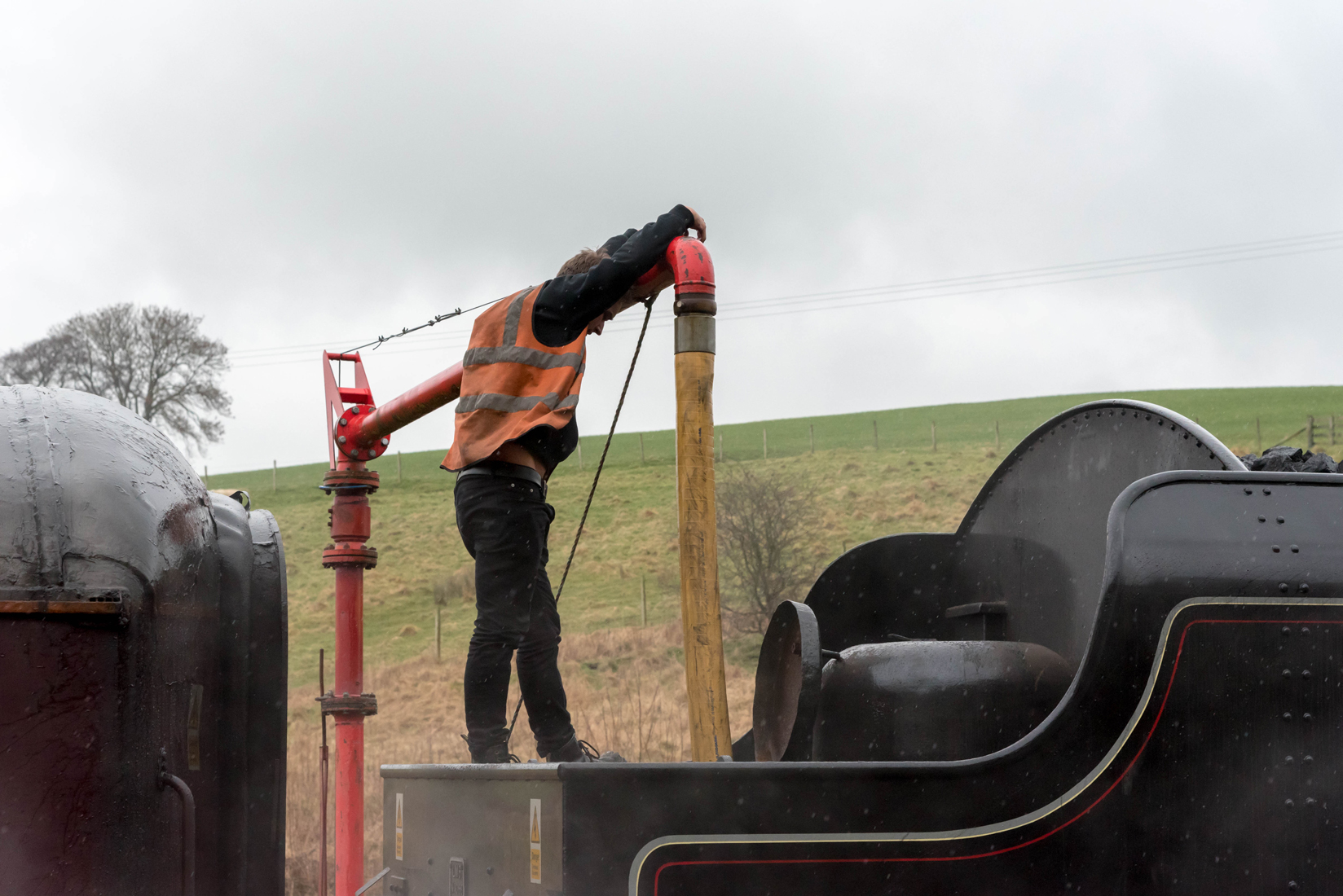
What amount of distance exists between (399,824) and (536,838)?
1079 millimetres

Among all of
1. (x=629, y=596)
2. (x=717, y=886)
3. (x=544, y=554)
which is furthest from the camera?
(x=629, y=596)

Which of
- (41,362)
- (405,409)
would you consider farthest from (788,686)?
(41,362)

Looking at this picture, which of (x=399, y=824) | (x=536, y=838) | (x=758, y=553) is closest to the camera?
(x=536, y=838)

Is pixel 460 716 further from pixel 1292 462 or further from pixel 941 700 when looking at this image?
pixel 1292 462

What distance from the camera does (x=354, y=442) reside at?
20.7 ft

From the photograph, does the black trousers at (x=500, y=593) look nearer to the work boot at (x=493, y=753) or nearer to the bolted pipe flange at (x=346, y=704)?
the work boot at (x=493, y=753)

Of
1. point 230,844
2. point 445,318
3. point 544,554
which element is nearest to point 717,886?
point 230,844

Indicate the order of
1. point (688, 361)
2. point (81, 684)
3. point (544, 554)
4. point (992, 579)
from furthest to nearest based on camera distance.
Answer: point (992, 579) → point (544, 554) → point (688, 361) → point (81, 684)

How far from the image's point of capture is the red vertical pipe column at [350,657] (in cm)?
601

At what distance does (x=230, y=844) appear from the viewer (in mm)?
2492

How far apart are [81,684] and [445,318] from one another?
371 cm

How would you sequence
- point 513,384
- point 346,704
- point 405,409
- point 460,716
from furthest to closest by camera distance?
point 460,716, point 346,704, point 405,409, point 513,384

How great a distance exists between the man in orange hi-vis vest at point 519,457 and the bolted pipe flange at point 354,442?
8.80 ft

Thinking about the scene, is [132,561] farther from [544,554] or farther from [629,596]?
[629,596]
